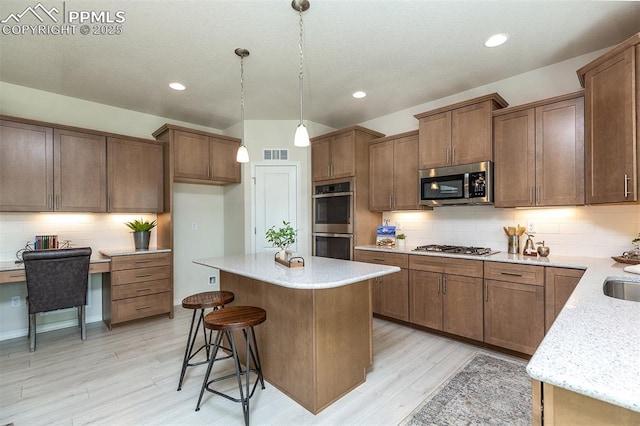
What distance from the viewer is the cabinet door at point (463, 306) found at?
2.94 meters

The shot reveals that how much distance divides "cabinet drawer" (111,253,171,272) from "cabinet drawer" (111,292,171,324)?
383 mm

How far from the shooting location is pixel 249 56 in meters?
2.80

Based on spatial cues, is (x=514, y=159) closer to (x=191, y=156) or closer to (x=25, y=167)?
(x=191, y=156)

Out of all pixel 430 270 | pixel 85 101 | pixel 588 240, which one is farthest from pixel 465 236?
pixel 85 101

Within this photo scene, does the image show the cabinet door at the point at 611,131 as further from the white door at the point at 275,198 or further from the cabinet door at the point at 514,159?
the white door at the point at 275,198

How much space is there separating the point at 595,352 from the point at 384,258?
9.29ft

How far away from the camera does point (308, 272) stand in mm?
2109

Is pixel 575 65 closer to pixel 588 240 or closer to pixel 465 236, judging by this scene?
pixel 588 240

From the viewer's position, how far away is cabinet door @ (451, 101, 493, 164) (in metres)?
3.09

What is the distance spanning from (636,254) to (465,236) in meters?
1.42

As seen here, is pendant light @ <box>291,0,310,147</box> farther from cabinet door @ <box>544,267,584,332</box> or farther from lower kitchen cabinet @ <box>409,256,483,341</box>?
cabinet door @ <box>544,267,584,332</box>

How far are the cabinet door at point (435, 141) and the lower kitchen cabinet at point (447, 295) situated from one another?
110 centimetres

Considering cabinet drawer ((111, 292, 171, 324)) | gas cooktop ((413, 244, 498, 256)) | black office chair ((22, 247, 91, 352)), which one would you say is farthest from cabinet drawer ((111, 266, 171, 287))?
gas cooktop ((413, 244, 498, 256))

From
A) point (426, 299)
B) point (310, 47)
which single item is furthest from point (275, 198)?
point (426, 299)
